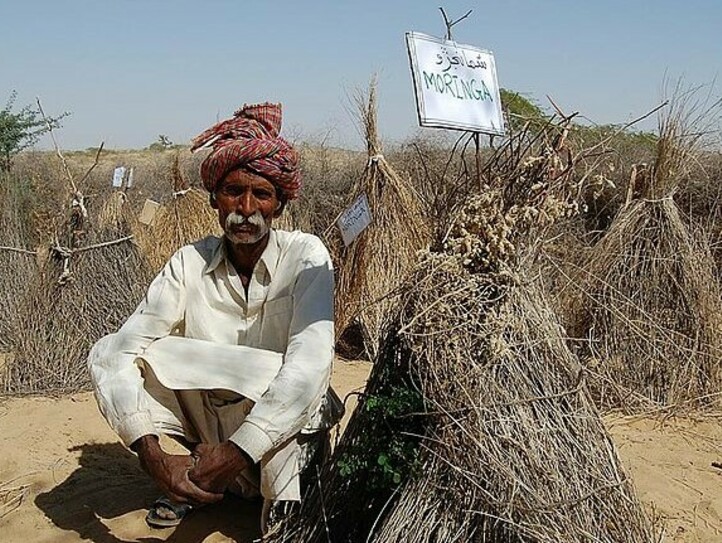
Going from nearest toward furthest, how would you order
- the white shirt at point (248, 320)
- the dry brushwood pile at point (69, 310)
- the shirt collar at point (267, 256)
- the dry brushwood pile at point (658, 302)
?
the white shirt at point (248, 320)
the shirt collar at point (267, 256)
the dry brushwood pile at point (658, 302)
the dry brushwood pile at point (69, 310)

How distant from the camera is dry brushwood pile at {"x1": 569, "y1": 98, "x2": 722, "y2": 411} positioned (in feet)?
15.1

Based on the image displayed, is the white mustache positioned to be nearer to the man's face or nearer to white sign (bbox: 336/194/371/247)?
the man's face

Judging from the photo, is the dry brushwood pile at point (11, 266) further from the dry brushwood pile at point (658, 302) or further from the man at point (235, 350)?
the dry brushwood pile at point (658, 302)

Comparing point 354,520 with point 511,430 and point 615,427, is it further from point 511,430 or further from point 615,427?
point 615,427

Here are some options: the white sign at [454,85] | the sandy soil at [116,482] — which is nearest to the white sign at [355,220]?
the sandy soil at [116,482]

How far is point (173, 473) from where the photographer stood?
2418mm

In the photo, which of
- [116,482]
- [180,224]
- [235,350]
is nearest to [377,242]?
[180,224]

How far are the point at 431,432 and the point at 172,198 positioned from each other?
592 centimetres

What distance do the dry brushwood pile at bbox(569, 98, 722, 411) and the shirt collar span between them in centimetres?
232

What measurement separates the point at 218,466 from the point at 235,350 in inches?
16.8

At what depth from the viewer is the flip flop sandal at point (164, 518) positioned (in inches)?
117

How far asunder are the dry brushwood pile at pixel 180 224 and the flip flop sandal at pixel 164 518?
4510 millimetres

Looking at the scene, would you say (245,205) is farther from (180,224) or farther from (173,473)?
(180,224)

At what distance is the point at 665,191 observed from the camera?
4.89 metres
